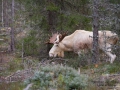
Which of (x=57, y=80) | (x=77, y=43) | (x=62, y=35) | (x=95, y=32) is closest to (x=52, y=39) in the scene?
(x=62, y=35)

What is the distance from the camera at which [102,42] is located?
14406mm

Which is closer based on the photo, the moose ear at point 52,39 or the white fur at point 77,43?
the white fur at point 77,43

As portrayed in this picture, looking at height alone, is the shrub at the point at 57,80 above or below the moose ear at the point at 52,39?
below

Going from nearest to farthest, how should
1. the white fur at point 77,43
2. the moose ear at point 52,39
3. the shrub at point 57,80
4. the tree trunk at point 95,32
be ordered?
the shrub at point 57,80 → the tree trunk at point 95,32 → the white fur at point 77,43 → the moose ear at point 52,39

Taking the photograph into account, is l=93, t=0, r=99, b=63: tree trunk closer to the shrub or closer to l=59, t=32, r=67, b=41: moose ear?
l=59, t=32, r=67, b=41: moose ear

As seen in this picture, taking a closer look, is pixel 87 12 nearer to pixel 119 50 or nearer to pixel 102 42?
pixel 102 42

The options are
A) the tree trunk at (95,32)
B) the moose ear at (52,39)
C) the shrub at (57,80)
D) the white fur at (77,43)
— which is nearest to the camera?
the shrub at (57,80)

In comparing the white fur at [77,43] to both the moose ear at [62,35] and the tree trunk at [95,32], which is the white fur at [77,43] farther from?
the tree trunk at [95,32]

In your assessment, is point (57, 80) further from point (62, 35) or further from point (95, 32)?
point (62, 35)

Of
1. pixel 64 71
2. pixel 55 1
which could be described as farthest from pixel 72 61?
pixel 64 71

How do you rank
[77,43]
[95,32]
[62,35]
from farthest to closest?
[62,35], [77,43], [95,32]

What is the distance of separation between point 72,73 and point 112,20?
12.5 feet

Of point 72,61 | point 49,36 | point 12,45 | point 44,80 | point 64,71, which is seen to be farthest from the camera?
point 12,45

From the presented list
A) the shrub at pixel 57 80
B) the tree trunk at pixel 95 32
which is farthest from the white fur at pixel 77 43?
the shrub at pixel 57 80
